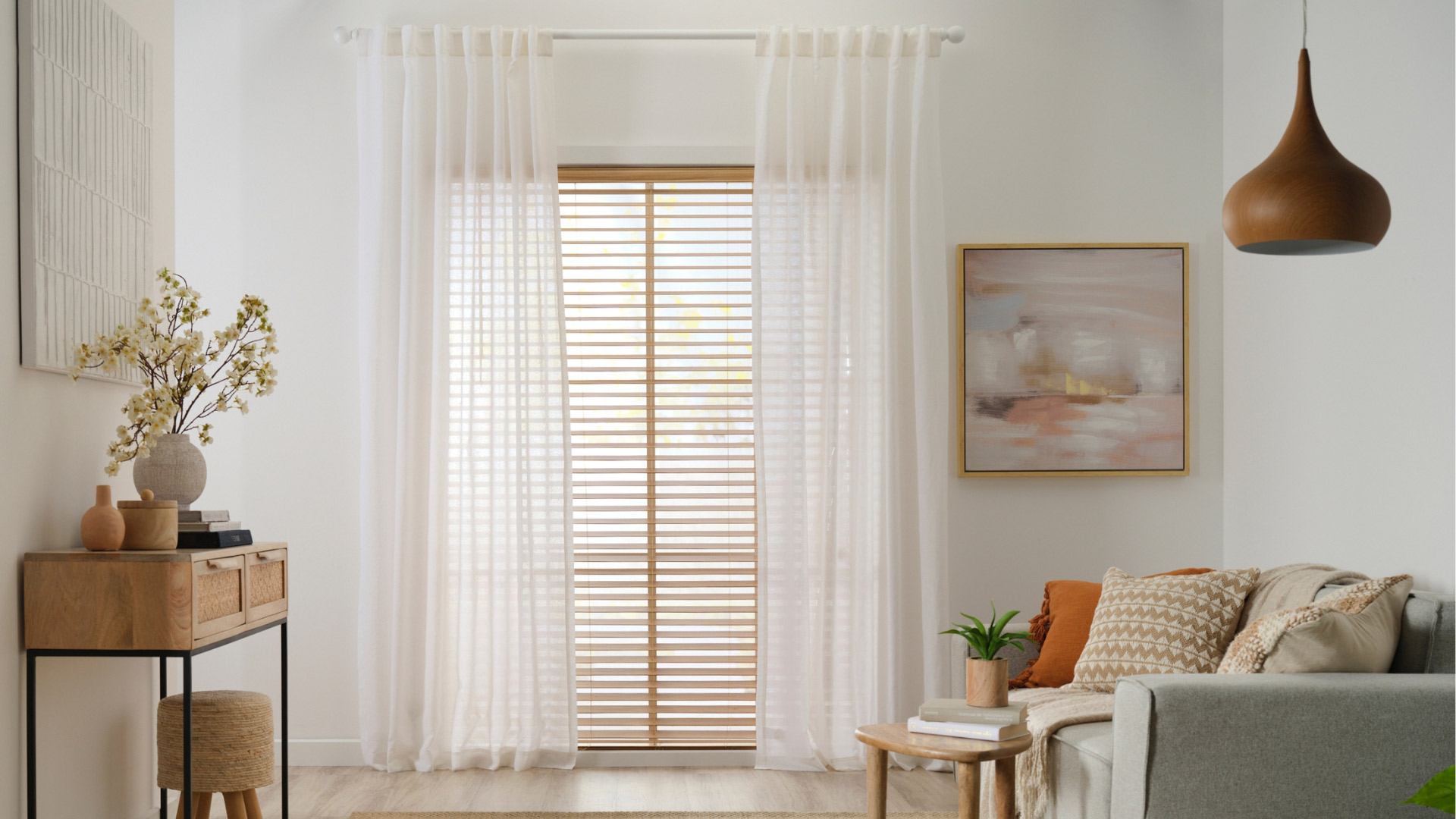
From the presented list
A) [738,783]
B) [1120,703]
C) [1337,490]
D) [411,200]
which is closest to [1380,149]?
[1337,490]

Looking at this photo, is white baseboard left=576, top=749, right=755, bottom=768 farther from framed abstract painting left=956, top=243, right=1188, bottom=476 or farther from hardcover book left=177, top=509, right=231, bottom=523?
hardcover book left=177, top=509, right=231, bottom=523

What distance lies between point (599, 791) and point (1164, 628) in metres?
1.92

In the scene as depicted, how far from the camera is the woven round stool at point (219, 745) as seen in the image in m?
2.78

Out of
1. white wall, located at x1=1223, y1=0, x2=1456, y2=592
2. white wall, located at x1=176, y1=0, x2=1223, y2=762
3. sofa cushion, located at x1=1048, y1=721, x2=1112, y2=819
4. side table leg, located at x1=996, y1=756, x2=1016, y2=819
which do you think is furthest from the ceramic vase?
white wall, located at x1=1223, y1=0, x2=1456, y2=592

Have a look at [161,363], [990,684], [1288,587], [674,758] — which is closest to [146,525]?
[161,363]

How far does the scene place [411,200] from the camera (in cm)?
380

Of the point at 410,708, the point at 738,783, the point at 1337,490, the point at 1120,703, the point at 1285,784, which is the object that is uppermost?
the point at 1337,490

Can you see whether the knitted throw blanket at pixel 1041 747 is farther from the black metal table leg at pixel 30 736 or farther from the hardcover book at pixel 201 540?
the black metal table leg at pixel 30 736

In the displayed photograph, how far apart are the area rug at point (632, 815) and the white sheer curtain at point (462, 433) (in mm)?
420

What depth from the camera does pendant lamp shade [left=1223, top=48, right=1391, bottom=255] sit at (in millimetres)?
2182

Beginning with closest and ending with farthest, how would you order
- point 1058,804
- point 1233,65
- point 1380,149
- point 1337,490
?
point 1058,804 < point 1380,149 < point 1337,490 < point 1233,65

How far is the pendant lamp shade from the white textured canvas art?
2876 mm

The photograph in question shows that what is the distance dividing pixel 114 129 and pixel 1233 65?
3826 millimetres

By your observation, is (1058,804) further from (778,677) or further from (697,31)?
(697,31)
